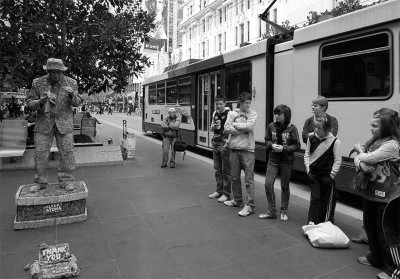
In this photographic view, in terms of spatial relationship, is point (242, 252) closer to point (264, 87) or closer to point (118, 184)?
point (118, 184)

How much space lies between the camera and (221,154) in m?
5.96

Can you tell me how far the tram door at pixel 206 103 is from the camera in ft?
33.5

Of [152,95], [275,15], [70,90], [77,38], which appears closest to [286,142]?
[70,90]

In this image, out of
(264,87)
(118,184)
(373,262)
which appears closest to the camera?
(373,262)

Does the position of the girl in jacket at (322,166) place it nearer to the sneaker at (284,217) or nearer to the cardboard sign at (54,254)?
the sneaker at (284,217)

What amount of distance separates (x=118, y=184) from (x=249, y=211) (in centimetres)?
304

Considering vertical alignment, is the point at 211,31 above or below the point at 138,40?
above

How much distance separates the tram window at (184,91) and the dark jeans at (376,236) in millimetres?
8808

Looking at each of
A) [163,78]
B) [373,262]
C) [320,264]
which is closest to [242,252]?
[320,264]

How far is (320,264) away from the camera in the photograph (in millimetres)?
3566

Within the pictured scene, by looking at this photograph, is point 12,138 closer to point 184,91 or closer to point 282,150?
point 184,91

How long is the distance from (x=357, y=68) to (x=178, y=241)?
396cm

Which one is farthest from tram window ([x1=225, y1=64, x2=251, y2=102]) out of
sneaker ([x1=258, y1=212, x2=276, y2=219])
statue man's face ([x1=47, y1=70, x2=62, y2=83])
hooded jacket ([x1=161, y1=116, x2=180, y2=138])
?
statue man's face ([x1=47, y1=70, x2=62, y2=83])

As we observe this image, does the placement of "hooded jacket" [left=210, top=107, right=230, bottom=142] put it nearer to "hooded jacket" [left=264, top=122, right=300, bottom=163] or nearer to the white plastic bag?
"hooded jacket" [left=264, top=122, right=300, bottom=163]
